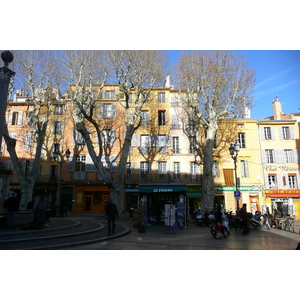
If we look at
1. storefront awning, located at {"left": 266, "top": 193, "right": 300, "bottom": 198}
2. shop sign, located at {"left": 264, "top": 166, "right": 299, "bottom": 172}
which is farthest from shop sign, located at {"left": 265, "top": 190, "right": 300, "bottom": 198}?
shop sign, located at {"left": 264, "top": 166, "right": 299, "bottom": 172}

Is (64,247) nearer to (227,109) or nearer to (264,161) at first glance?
(227,109)

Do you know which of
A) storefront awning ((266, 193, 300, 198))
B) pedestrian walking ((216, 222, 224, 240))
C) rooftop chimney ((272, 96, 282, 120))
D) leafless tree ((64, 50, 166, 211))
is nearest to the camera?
pedestrian walking ((216, 222, 224, 240))

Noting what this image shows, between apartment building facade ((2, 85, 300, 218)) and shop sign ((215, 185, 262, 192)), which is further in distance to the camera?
apartment building facade ((2, 85, 300, 218))

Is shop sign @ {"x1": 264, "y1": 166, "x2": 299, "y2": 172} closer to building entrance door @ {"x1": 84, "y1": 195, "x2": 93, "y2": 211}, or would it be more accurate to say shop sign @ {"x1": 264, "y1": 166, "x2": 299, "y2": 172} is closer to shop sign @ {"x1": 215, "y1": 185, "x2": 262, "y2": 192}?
shop sign @ {"x1": 215, "y1": 185, "x2": 262, "y2": 192}

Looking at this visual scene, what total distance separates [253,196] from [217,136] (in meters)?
6.72

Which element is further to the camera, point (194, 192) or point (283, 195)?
point (194, 192)

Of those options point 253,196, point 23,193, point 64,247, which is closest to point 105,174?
point 23,193

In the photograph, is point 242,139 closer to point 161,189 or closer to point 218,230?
point 161,189

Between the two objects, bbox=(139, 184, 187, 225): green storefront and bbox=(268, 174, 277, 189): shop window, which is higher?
bbox=(268, 174, 277, 189): shop window

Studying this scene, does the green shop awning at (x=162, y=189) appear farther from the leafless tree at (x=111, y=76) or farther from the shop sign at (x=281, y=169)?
the shop sign at (x=281, y=169)

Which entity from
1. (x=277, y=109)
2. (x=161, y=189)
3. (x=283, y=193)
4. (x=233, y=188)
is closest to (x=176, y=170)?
(x=233, y=188)

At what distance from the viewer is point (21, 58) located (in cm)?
1770

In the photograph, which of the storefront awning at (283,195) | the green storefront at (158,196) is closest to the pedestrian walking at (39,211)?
the green storefront at (158,196)

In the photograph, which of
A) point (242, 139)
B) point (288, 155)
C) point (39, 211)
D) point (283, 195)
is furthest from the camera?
point (242, 139)
